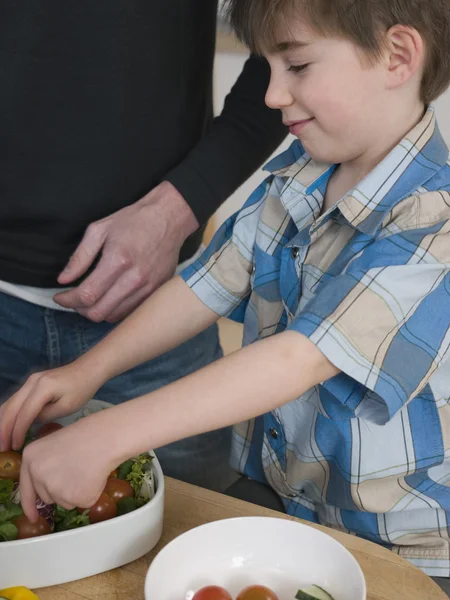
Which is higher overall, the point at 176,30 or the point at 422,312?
the point at 176,30

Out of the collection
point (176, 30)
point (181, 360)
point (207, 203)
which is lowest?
point (181, 360)

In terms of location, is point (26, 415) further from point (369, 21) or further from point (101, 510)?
point (369, 21)

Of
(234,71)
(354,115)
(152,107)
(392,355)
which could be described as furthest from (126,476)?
(234,71)

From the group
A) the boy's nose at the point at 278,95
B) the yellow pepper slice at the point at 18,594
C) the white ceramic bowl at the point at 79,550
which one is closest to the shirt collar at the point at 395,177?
the boy's nose at the point at 278,95

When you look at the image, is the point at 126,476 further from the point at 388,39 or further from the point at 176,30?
the point at 176,30

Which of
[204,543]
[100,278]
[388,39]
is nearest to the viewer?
[204,543]

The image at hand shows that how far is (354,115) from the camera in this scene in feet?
3.02

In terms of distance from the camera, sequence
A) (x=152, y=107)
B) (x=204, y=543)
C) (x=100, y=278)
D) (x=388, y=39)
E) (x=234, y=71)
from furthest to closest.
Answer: (x=234, y=71)
(x=152, y=107)
(x=100, y=278)
(x=388, y=39)
(x=204, y=543)

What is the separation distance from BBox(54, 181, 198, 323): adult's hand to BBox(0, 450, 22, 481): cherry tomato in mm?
326

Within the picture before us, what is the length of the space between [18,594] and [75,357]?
24.0 inches

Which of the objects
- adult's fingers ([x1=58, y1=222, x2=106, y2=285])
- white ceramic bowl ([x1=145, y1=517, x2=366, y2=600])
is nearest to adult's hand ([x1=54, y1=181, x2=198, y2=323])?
adult's fingers ([x1=58, y1=222, x2=106, y2=285])

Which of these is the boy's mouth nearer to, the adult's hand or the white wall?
the adult's hand

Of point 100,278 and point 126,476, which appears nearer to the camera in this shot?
point 126,476

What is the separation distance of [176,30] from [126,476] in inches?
29.0
